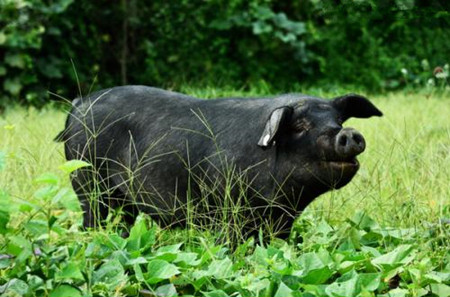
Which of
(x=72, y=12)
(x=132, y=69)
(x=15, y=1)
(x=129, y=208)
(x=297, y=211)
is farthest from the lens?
(x=132, y=69)

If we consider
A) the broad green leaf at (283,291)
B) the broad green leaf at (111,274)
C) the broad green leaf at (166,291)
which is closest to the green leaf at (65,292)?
the broad green leaf at (111,274)

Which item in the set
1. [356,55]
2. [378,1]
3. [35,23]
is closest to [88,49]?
[35,23]

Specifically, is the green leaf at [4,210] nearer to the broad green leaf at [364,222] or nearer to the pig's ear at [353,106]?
the pig's ear at [353,106]

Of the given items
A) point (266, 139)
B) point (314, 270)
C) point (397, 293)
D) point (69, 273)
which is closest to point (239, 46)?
point (266, 139)

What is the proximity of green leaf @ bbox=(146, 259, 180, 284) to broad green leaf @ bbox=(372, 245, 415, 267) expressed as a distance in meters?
0.80

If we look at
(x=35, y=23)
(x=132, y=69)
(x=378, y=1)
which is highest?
(x=378, y=1)

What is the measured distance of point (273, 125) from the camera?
3553 mm

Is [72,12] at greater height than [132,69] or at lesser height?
greater

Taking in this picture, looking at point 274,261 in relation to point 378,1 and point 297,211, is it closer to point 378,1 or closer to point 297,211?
point 297,211

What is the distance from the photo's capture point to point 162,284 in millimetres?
3248

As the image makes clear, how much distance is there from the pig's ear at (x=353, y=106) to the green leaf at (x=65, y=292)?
1491 mm

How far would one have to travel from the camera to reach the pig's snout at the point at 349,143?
3.38 meters

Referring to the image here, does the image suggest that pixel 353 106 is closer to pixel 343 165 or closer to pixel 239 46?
pixel 343 165

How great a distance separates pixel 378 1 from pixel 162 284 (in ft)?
5.31
